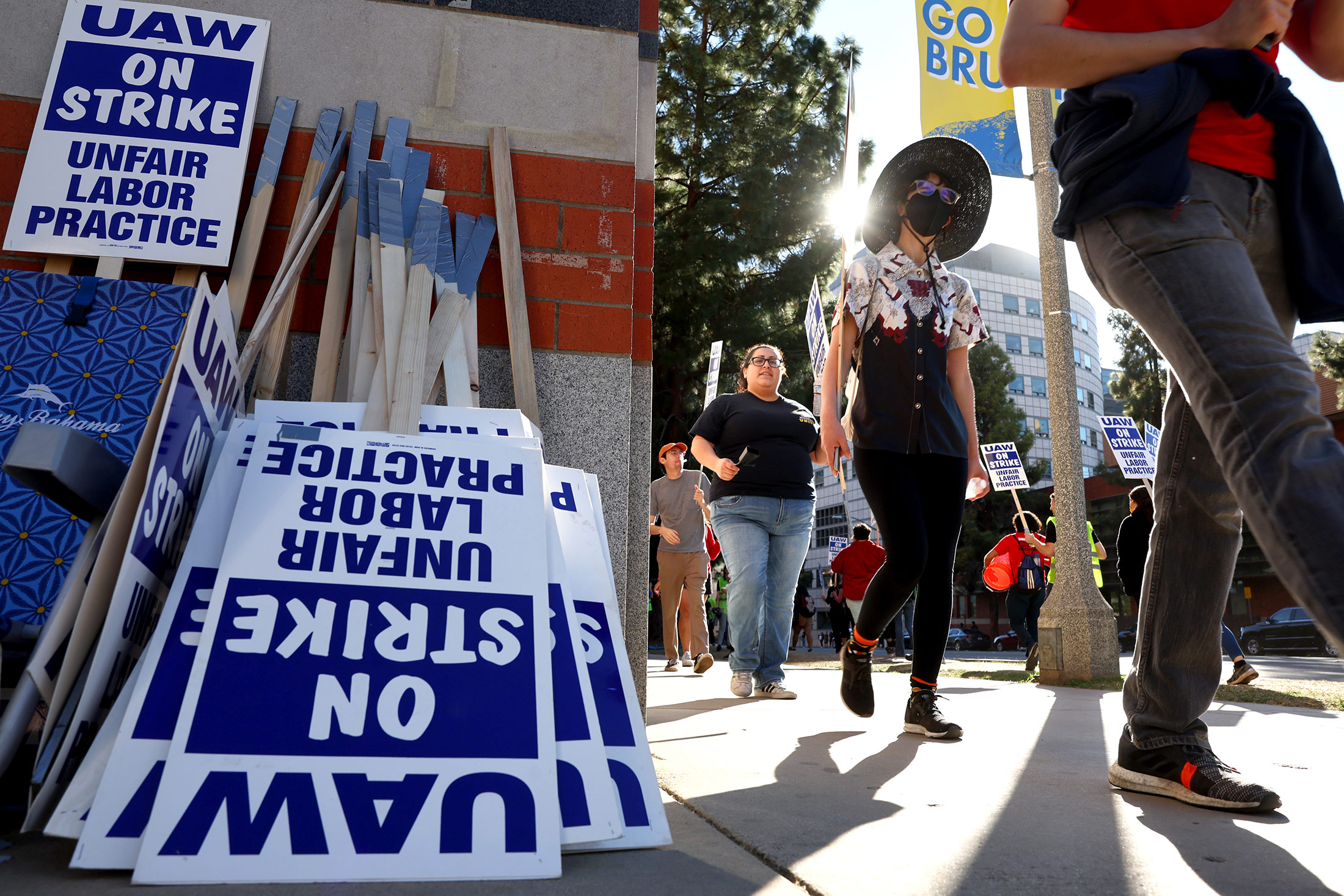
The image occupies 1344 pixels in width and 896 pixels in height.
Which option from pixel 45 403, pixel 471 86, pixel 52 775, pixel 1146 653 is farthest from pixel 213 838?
pixel 471 86

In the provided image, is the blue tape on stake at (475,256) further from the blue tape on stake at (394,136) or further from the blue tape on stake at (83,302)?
the blue tape on stake at (83,302)

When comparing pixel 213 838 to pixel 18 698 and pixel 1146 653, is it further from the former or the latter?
pixel 1146 653

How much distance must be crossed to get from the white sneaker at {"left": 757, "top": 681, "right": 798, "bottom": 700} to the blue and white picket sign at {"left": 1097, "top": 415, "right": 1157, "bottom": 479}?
20.3 feet

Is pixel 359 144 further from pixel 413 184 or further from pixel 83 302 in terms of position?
pixel 83 302

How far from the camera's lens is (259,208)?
9.14 ft

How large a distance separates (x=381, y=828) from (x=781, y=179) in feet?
61.1

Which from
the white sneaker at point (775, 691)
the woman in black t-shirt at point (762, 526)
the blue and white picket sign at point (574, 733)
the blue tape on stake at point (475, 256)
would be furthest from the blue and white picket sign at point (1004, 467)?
the blue and white picket sign at point (574, 733)

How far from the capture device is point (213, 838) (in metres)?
1.27

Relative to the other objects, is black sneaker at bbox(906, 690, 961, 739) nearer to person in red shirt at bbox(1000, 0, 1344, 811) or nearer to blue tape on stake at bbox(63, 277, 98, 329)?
person in red shirt at bbox(1000, 0, 1344, 811)

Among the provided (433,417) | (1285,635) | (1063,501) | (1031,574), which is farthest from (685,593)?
(1285,635)

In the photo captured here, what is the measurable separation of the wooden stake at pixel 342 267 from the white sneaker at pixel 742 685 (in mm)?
3080

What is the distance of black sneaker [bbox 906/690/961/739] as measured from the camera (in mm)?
3086

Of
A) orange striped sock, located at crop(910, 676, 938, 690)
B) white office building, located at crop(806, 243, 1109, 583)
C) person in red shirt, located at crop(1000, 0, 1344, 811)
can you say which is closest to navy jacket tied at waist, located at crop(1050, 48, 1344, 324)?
person in red shirt, located at crop(1000, 0, 1344, 811)

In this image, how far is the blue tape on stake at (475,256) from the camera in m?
2.79
